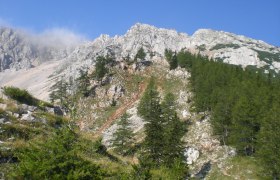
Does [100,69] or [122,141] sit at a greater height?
[100,69]

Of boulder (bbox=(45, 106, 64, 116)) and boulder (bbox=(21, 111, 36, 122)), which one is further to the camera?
boulder (bbox=(45, 106, 64, 116))

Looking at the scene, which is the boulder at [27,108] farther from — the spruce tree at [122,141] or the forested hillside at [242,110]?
the spruce tree at [122,141]

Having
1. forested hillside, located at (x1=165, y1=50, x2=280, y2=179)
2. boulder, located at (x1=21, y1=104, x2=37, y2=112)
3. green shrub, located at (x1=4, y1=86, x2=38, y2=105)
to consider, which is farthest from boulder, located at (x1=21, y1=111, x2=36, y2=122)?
forested hillside, located at (x1=165, y1=50, x2=280, y2=179)

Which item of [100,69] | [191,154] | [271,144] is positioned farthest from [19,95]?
[100,69]

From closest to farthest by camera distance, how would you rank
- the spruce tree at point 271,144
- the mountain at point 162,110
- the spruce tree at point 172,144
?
the mountain at point 162,110
the spruce tree at point 271,144
the spruce tree at point 172,144

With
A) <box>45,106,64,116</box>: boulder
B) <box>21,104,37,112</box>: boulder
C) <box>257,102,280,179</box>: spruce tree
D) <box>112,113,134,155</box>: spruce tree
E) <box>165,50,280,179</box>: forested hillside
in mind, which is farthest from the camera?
<box>112,113,134,155</box>: spruce tree

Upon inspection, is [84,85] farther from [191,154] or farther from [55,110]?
[55,110]

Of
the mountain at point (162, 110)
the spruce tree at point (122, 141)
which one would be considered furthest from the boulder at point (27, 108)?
the spruce tree at point (122, 141)

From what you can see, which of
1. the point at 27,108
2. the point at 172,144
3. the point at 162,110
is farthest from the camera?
the point at 162,110

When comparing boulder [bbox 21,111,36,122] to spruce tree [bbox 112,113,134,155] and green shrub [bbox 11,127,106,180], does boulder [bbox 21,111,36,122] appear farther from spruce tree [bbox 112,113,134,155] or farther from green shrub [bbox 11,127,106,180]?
spruce tree [bbox 112,113,134,155]

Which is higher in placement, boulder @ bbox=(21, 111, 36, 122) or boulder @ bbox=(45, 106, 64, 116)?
boulder @ bbox=(45, 106, 64, 116)

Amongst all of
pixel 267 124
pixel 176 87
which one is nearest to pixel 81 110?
pixel 176 87

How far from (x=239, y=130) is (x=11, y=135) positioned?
48.2 m

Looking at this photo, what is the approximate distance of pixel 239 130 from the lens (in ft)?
202
